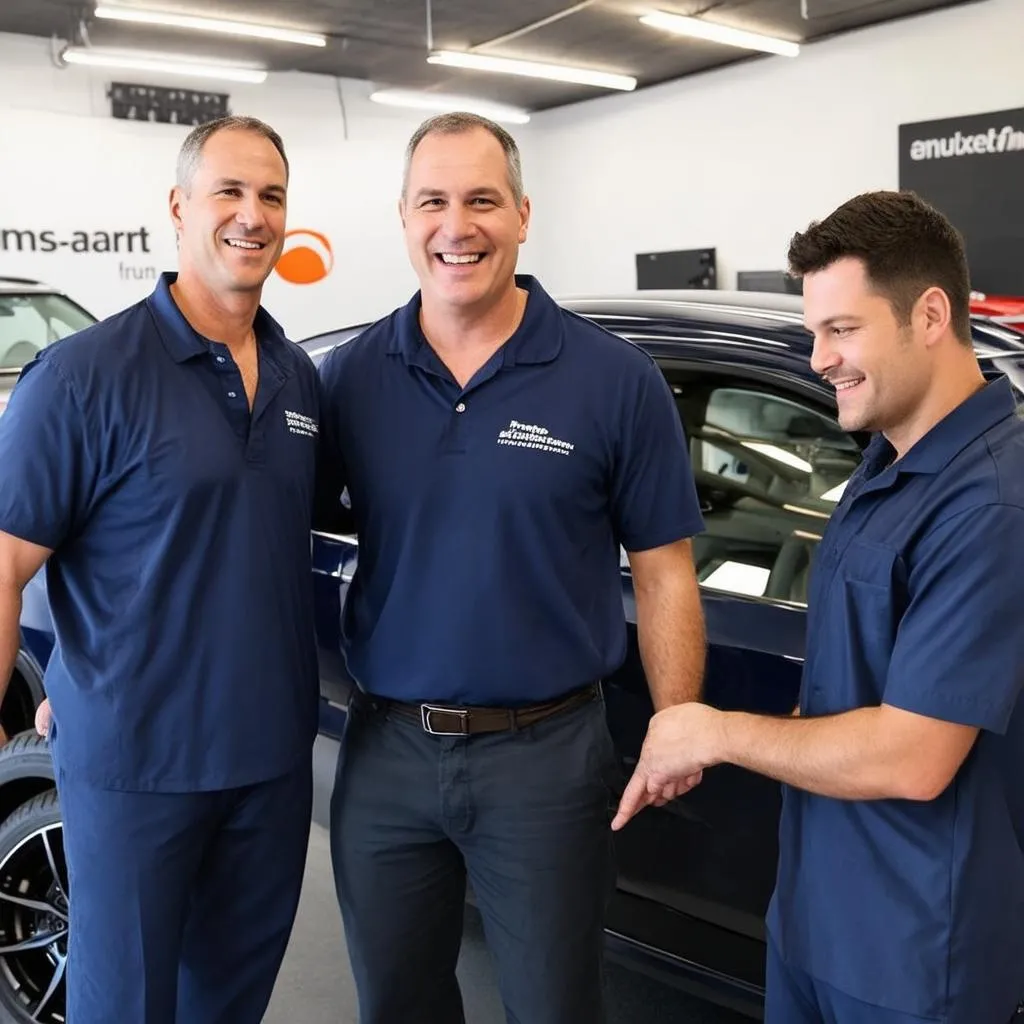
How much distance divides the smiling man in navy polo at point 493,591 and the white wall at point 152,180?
31.3 ft

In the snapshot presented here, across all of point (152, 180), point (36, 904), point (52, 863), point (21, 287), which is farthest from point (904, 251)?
point (152, 180)

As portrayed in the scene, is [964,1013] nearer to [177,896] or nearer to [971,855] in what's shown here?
[971,855]

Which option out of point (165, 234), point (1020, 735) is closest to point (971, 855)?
point (1020, 735)

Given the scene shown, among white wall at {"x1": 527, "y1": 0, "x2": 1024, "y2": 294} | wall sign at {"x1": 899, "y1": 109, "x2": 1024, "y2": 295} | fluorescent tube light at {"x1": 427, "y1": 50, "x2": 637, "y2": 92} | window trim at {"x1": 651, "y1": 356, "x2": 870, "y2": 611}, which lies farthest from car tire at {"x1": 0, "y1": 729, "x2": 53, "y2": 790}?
white wall at {"x1": 527, "y1": 0, "x2": 1024, "y2": 294}

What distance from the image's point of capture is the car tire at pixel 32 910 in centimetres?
230

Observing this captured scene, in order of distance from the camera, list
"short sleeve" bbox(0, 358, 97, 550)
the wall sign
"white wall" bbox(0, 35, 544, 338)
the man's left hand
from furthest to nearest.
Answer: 1. "white wall" bbox(0, 35, 544, 338)
2. the wall sign
3. "short sleeve" bbox(0, 358, 97, 550)
4. the man's left hand

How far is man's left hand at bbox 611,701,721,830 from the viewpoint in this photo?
146 centimetres

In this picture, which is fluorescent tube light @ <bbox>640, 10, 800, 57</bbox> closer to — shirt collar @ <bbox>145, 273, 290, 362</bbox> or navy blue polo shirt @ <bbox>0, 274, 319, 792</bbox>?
shirt collar @ <bbox>145, 273, 290, 362</bbox>

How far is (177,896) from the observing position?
1755mm

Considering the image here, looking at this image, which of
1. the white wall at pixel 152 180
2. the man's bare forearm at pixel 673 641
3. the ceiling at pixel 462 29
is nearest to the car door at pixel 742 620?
the man's bare forearm at pixel 673 641

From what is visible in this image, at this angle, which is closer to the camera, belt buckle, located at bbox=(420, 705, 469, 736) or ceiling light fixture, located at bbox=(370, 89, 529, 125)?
belt buckle, located at bbox=(420, 705, 469, 736)

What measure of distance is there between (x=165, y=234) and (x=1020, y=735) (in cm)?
1089

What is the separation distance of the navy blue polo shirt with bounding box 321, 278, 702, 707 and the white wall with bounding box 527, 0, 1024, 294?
923cm

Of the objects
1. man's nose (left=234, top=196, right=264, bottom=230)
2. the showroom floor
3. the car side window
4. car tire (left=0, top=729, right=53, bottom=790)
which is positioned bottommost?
the showroom floor
